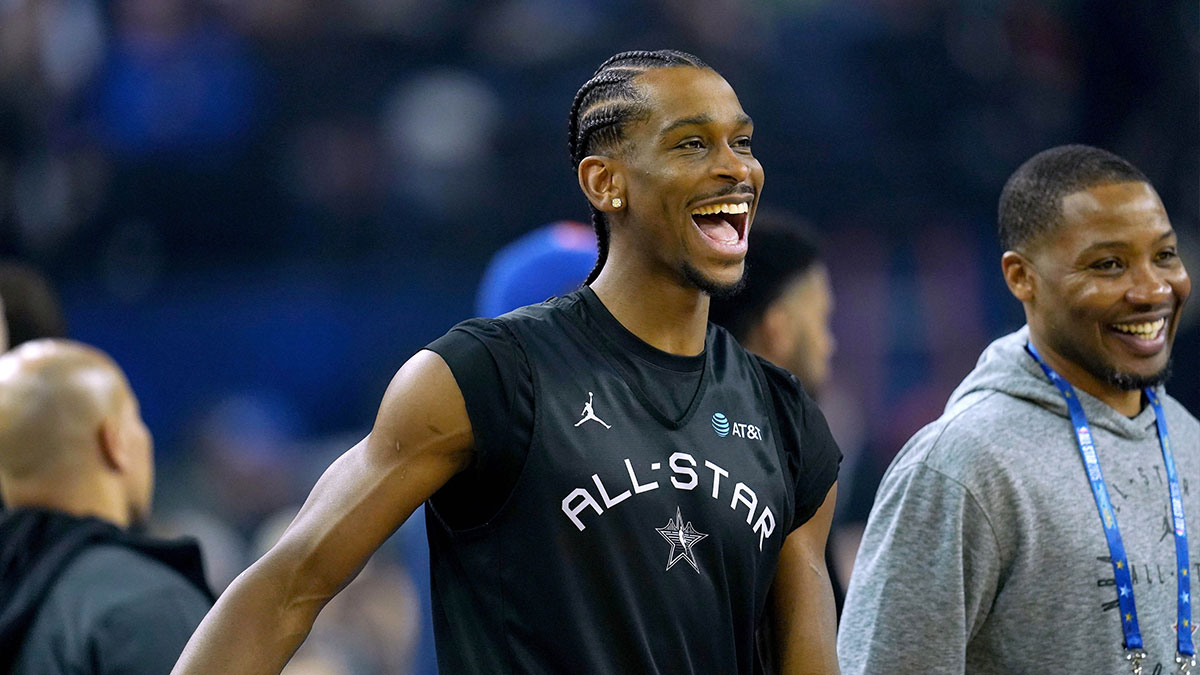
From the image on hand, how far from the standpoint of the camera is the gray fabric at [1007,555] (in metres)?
2.46

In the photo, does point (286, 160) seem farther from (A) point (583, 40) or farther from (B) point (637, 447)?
(B) point (637, 447)

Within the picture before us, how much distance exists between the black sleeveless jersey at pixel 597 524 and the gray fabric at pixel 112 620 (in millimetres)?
845

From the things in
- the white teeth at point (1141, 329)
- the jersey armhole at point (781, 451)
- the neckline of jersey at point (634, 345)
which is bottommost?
the jersey armhole at point (781, 451)

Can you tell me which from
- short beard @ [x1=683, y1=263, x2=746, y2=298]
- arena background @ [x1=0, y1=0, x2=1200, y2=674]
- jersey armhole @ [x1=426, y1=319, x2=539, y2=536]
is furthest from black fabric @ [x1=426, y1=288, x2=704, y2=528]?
arena background @ [x1=0, y1=0, x2=1200, y2=674]

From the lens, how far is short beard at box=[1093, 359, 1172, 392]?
2.64 metres

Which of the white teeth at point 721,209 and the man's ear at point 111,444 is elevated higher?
the white teeth at point 721,209

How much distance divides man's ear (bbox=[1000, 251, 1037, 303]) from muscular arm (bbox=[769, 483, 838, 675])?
0.75 metres

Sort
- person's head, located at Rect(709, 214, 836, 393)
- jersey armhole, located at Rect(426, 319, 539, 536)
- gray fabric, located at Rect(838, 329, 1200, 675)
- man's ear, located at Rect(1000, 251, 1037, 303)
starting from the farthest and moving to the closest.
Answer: person's head, located at Rect(709, 214, 836, 393) < man's ear, located at Rect(1000, 251, 1037, 303) < gray fabric, located at Rect(838, 329, 1200, 675) < jersey armhole, located at Rect(426, 319, 539, 536)

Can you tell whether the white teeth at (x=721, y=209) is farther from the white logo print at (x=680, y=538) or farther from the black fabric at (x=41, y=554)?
the black fabric at (x=41, y=554)

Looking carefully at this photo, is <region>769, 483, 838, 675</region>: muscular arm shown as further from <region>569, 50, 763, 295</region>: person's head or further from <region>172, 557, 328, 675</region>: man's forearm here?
<region>172, 557, 328, 675</region>: man's forearm

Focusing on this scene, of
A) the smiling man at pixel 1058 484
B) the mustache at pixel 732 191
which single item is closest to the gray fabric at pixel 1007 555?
the smiling man at pixel 1058 484

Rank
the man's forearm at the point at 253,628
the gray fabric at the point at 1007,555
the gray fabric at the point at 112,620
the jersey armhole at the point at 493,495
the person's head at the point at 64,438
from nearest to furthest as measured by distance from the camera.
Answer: the man's forearm at the point at 253,628 → the jersey armhole at the point at 493,495 → the gray fabric at the point at 1007,555 → the gray fabric at the point at 112,620 → the person's head at the point at 64,438

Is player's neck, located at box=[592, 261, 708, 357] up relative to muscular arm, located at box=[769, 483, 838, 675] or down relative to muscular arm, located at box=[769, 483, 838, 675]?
up

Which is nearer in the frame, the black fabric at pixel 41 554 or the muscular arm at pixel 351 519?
the muscular arm at pixel 351 519
